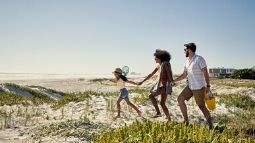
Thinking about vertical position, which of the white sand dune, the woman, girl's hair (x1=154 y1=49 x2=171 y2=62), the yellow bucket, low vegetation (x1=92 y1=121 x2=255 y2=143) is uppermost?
girl's hair (x1=154 y1=49 x2=171 y2=62)

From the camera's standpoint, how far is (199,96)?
10508mm

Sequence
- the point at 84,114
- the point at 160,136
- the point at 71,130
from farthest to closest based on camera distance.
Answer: the point at 84,114 → the point at 71,130 → the point at 160,136

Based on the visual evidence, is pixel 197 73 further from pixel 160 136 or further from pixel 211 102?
pixel 160 136

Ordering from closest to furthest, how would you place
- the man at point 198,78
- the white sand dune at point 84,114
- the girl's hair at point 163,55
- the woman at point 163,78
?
the man at point 198,78
the white sand dune at point 84,114
the woman at point 163,78
the girl's hair at point 163,55

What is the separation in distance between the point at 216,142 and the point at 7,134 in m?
6.05

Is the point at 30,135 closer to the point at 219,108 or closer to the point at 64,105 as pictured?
the point at 64,105

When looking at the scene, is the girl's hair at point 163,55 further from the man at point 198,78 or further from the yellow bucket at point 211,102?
the yellow bucket at point 211,102

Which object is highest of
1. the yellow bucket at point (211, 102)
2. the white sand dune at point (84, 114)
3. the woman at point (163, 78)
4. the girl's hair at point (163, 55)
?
the girl's hair at point (163, 55)

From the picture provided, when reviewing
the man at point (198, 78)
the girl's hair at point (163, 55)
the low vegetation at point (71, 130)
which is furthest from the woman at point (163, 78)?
the low vegetation at point (71, 130)

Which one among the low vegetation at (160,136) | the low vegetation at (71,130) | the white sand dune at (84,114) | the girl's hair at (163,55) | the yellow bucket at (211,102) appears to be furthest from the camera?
the girl's hair at (163,55)

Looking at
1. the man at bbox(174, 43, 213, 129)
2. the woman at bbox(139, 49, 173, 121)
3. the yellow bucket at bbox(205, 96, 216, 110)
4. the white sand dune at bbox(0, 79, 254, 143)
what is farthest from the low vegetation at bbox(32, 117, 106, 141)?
the yellow bucket at bbox(205, 96, 216, 110)

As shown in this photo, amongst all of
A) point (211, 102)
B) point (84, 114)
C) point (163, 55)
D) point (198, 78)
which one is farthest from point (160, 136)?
point (84, 114)

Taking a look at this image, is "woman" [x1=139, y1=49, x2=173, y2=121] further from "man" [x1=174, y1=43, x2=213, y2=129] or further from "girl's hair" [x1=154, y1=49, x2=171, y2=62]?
"man" [x1=174, y1=43, x2=213, y2=129]

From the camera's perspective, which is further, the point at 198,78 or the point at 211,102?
the point at 211,102
